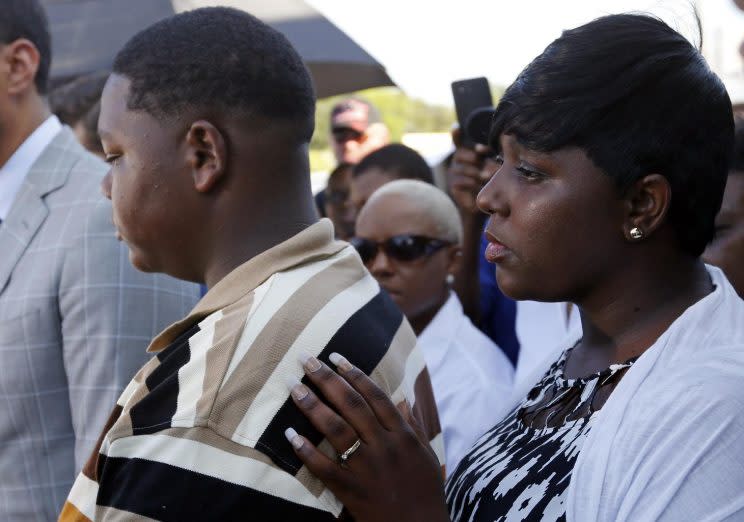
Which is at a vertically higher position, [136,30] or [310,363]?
[136,30]

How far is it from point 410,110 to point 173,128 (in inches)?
1281

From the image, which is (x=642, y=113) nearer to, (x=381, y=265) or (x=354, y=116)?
(x=381, y=265)

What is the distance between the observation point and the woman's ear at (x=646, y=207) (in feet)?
5.53

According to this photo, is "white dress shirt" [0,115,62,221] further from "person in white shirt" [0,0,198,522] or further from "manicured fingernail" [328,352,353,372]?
"manicured fingernail" [328,352,353,372]

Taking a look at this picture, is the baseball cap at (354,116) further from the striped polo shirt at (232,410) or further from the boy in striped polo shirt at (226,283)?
the striped polo shirt at (232,410)

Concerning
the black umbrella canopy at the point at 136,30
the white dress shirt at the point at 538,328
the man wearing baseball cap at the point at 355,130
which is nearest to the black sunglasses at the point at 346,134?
the man wearing baseball cap at the point at 355,130

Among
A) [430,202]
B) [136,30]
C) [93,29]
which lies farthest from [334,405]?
[93,29]

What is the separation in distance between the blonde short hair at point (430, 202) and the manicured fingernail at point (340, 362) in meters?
2.27

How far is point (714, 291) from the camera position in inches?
68.2

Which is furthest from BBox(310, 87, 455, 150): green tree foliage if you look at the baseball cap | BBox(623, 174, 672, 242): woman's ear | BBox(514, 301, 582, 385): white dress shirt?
BBox(623, 174, 672, 242): woman's ear

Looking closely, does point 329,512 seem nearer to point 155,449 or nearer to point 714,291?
point 155,449

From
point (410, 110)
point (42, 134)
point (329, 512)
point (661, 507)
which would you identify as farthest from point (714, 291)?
point (410, 110)

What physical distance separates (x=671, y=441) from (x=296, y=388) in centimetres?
58

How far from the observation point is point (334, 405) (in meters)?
1.59
